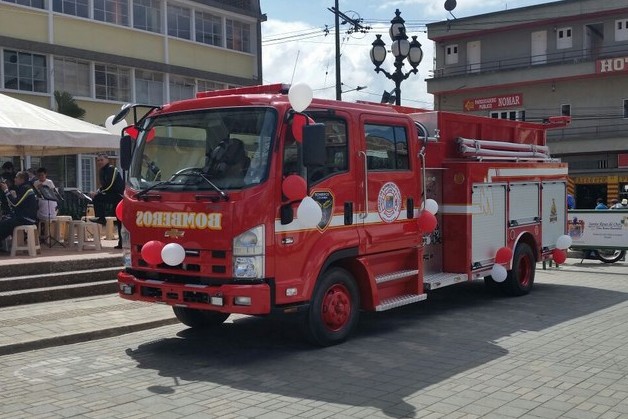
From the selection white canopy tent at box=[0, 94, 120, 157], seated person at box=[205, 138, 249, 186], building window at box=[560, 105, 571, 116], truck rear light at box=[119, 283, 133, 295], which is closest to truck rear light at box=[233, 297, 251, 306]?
seated person at box=[205, 138, 249, 186]

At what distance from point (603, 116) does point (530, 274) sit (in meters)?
29.3

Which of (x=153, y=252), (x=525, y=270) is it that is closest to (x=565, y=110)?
(x=525, y=270)

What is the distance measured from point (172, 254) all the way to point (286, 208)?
1.23 metres

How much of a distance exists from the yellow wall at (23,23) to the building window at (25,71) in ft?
2.05

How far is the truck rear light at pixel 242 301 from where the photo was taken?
6625 mm

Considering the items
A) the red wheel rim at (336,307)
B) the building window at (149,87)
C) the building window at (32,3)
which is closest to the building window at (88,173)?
the building window at (149,87)

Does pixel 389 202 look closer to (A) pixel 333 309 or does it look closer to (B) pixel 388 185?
(B) pixel 388 185

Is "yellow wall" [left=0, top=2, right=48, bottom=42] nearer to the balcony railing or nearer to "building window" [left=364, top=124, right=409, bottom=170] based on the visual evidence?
"building window" [left=364, top=124, right=409, bottom=170]

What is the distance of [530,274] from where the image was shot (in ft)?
37.6

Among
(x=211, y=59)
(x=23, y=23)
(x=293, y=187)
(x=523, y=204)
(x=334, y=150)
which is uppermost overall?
(x=211, y=59)

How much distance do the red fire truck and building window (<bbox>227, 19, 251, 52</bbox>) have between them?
2316 cm

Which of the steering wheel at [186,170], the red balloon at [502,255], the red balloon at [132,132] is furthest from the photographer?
the red balloon at [502,255]

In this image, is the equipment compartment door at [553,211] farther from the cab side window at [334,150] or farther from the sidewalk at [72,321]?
the sidewalk at [72,321]

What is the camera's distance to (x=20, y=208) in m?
11.5
